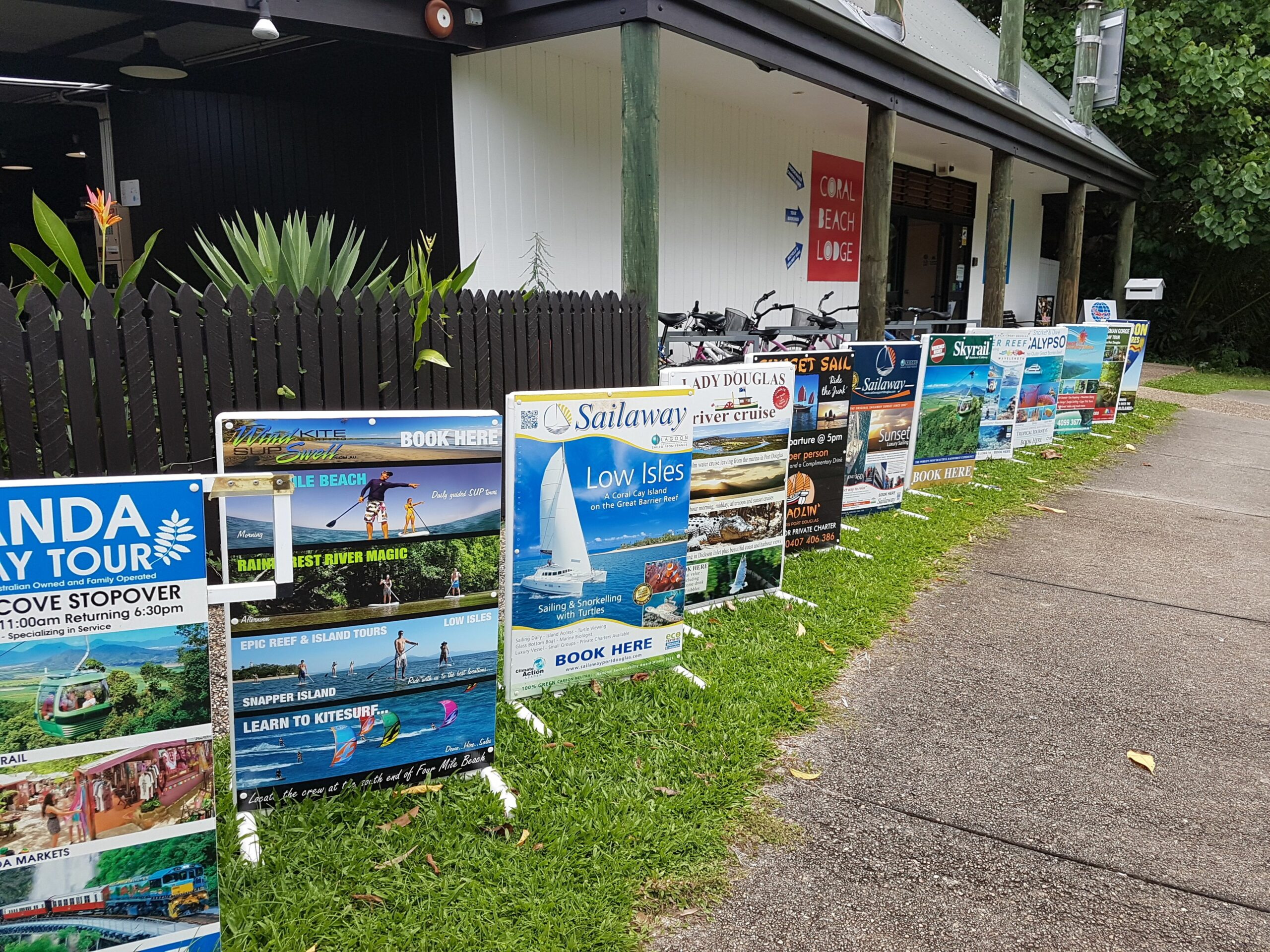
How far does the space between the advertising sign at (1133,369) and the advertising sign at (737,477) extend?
26.6ft

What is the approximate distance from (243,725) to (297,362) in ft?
8.14

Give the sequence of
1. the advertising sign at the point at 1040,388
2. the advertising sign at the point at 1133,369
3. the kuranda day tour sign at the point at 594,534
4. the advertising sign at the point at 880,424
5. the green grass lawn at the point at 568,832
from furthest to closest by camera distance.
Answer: the advertising sign at the point at 1133,369, the advertising sign at the point at 1040,388, the advertising sign at the point at 880,424, the kuranda day tour sign at the point at 594,534, the green grass lawn at the point at 568,832

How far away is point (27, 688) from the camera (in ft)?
6.24

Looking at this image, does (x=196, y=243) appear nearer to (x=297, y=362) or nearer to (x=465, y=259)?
(x=465, y=259)

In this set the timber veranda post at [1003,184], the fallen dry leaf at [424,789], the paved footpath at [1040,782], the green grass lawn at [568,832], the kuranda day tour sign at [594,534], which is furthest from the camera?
the timber veranda post at [1003,184]

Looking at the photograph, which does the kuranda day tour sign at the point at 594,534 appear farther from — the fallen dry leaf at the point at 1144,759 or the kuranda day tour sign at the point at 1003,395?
the kuranda day tour sign at the point at 1003,395

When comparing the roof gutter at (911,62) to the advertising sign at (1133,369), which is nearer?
the roof gutter at (911,62)

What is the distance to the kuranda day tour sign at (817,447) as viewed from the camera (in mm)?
5430

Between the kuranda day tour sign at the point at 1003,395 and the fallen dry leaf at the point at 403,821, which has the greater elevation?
the kuranda day tour sign at the point at 1003,395

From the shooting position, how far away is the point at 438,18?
20.7 feet

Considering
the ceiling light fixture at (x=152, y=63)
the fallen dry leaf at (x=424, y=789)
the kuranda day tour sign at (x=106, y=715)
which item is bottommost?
the fallen dry leaf at (x=424, y=789)

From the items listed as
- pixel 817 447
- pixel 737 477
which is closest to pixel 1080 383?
pixel 817 447

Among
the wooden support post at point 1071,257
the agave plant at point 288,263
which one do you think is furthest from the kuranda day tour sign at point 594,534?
the wooden support post at point 1071,257

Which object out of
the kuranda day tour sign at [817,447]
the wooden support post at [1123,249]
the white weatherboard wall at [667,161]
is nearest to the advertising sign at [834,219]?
the white weatherboard wall at [667,161]
